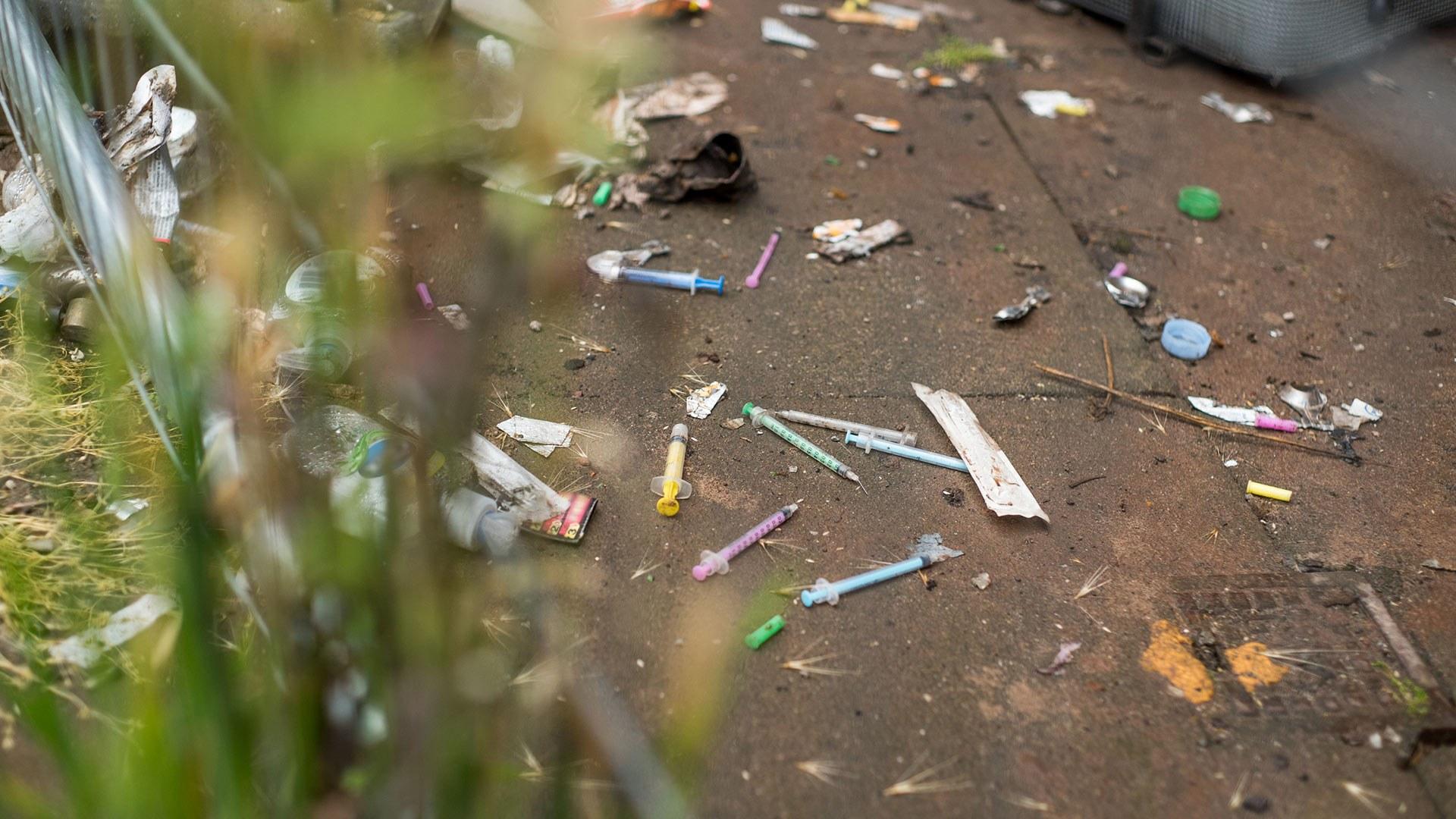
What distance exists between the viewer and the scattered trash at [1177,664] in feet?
7.47

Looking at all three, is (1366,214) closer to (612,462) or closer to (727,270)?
(727,270)

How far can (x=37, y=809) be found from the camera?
140 cm

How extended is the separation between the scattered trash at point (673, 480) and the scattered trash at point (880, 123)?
2.12 m

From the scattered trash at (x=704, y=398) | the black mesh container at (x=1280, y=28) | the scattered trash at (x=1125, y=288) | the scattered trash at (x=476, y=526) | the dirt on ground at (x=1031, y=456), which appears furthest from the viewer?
the black mesh container at (x=1280, y=28)

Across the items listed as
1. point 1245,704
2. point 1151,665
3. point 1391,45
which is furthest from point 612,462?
point 1391,45

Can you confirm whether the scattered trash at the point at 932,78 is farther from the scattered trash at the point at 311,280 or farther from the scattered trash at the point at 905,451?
the scattered trash at the point at 311,280

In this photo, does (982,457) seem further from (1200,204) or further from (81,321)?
(81,321)

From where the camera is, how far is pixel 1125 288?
356cm

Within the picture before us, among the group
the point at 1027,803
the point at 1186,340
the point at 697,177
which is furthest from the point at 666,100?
the point at 1027,803

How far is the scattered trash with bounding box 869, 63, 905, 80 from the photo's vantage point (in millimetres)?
4820

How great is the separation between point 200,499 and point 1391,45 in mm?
5716

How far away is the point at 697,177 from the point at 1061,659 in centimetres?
221

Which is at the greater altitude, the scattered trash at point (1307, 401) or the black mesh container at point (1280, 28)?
the black mesh container at point (1280, 28)

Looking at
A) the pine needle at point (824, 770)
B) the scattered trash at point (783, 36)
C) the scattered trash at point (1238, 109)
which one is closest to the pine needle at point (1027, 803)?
the pine needle at point (824, 770)
